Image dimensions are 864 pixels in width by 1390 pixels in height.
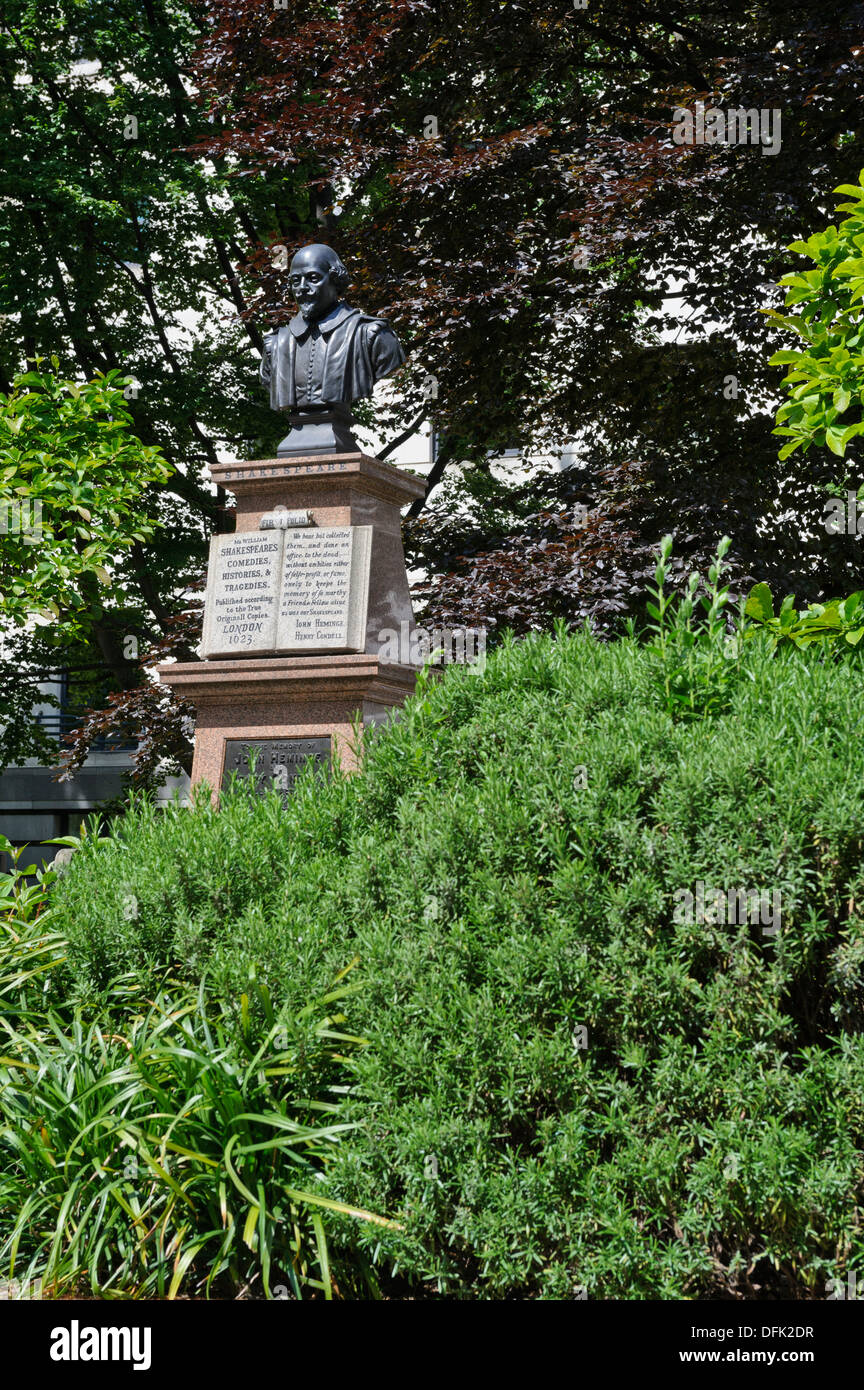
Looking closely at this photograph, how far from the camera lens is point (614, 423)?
15594 millimetres

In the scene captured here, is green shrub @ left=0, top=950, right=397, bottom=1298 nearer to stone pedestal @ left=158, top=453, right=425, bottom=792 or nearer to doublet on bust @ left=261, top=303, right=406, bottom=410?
stone pedestal @ left=158, top=453, right=425, bottom=792

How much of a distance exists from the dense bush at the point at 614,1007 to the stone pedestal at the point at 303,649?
374 centimetres

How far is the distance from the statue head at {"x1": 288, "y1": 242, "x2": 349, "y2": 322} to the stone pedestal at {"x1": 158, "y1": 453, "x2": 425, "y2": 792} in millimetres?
1295

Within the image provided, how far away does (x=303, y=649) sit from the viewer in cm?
848

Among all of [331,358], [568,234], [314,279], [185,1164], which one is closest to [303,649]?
[331,358]

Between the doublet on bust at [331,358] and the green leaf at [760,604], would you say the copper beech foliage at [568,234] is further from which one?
the green leaf at [760,604]

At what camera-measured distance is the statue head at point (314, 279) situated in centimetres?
933

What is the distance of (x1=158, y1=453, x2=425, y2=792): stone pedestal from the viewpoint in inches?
320

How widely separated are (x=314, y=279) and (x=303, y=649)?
2.82m

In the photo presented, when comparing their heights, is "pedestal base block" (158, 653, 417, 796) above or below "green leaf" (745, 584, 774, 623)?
above

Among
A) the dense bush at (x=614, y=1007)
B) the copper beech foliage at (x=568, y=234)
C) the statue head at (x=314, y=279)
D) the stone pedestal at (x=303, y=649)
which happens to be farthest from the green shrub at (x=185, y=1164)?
the copper beech foliage at (x=568, y=234)

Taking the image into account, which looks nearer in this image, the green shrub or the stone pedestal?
the green shrub

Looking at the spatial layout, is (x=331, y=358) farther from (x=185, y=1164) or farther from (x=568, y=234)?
(x=185, y=1164)

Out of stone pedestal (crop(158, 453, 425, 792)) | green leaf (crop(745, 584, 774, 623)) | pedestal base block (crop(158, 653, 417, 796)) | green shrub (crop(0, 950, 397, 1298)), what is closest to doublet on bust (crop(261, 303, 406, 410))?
stone pedestal (crop(158, 453, 425, 792))
